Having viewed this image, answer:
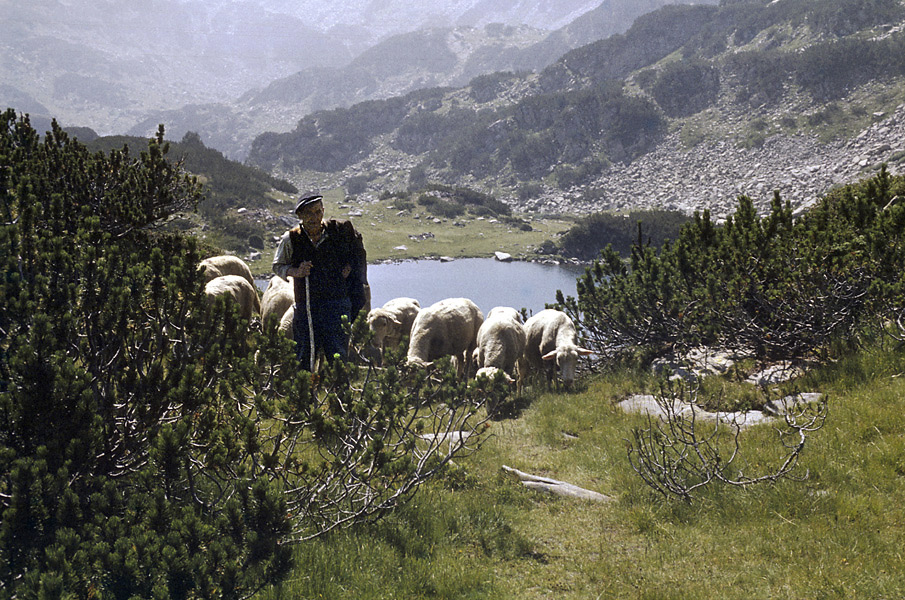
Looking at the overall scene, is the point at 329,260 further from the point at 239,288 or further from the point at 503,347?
the point at 239,288

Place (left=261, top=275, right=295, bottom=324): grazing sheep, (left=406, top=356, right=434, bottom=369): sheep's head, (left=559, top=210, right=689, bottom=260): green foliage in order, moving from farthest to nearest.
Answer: (left=559, top=210, right=689, bottom=260): green foliage < (left=261, top=275, right=295, bottom=324): grazing sheep < (left=406, top=356, right=434, bottom=369): sheep's head

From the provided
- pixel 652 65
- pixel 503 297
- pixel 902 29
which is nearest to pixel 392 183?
pixel 652 65

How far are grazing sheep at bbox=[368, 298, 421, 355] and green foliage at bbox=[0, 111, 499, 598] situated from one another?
627 centimetres

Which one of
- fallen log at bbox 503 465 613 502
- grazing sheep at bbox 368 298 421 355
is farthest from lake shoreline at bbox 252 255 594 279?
fallen log at bbox 503 465 613 502

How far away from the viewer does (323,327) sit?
262 inches

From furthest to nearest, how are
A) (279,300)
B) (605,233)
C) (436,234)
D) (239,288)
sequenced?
1. (436,234)
2. (605,233)
3. (279,300)
4. (239,288)

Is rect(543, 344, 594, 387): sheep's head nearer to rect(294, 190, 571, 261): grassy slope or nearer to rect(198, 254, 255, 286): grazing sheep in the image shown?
rect(198, 254, 255, 286): grazing sheep

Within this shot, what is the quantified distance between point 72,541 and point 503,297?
996 inches

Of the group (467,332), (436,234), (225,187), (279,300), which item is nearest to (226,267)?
(279,300)

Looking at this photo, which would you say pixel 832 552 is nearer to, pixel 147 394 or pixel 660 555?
pixel 660 555

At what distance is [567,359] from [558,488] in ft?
18.7

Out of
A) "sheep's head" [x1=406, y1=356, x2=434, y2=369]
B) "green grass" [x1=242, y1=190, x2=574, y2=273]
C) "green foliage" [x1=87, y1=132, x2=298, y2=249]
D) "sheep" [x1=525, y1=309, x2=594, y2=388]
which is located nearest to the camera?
"sheep's head" [x1=406, y1=356, x2=434, y2=369]

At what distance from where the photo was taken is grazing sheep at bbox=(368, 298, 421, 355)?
458 inches

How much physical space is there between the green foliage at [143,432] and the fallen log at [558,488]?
1296mm
